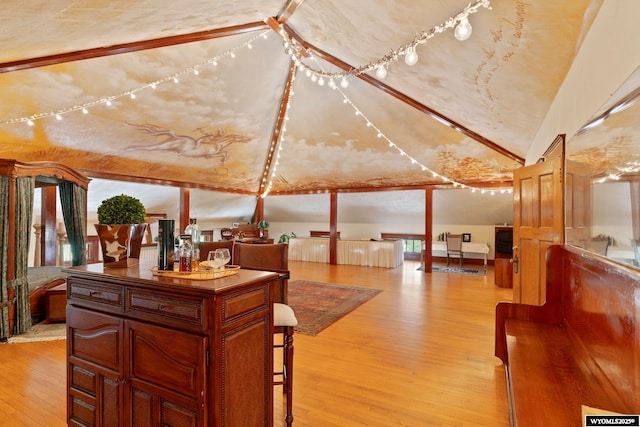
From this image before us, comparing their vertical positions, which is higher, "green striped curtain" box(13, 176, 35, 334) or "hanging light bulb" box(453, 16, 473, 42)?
"hanging light bulb" box(453, 16, 473, 42)

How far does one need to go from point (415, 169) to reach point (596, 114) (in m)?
5.62

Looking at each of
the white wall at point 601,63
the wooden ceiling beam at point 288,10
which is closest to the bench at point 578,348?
the white wall at point 601,63

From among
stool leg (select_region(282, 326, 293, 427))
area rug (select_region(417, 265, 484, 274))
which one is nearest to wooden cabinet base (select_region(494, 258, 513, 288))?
area rug (select_region(417, 265, 484, 274))

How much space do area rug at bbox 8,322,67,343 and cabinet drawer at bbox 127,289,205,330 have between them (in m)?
2.84

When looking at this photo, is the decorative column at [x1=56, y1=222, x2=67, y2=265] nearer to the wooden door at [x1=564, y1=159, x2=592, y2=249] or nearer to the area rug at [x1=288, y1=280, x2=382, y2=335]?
the area rug at [x1=288, y1=280, x2=382, y2=335]

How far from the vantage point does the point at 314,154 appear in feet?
23.9

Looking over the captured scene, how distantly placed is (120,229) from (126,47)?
2.32 m

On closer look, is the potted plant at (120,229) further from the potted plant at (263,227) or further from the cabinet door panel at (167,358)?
the potted plant at (263,227)

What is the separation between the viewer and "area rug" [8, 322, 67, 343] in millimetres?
3477

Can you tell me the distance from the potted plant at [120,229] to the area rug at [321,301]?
7.55ft

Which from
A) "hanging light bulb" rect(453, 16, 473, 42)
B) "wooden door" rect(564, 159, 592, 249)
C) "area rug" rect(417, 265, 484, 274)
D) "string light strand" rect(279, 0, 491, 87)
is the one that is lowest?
"area rug" rect(417, 265, 484, 274)

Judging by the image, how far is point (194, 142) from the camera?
598 centimetres

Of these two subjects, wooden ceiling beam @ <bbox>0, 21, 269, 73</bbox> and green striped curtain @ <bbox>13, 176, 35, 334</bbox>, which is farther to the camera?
green striped curtain @ <bbox>13, 176, 35, 334</bbox>

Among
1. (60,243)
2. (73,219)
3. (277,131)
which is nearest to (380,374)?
(73,219)
